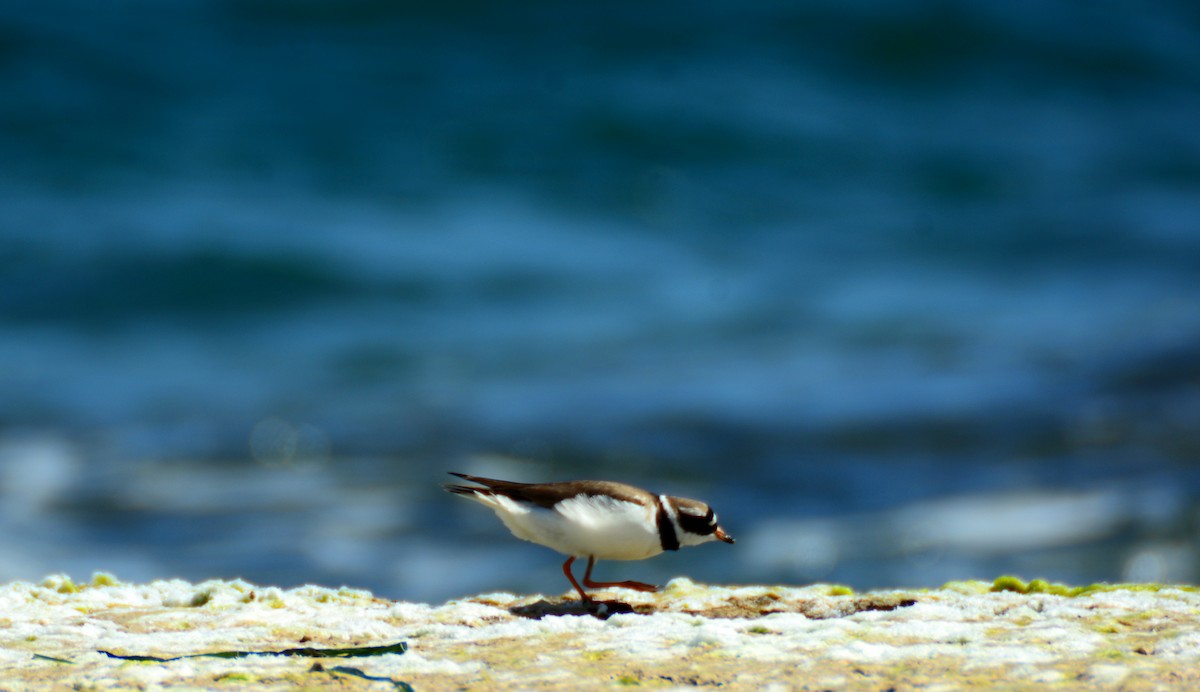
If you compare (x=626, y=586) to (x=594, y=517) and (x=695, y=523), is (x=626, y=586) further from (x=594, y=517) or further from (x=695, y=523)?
(x=695, y=523)

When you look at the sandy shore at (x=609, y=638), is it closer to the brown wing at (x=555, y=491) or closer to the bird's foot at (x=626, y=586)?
the bird's foot at (x=626, y=586)

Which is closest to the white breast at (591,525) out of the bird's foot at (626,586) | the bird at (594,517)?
the bird at (594,517)

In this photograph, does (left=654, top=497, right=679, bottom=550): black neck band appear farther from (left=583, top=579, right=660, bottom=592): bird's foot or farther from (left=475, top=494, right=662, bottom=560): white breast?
A: (left=583, top=579, right=660, bottom=592): bird's foot

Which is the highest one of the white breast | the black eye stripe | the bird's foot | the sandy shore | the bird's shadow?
the black eye stripe

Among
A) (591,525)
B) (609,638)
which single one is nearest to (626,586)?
(591,525)


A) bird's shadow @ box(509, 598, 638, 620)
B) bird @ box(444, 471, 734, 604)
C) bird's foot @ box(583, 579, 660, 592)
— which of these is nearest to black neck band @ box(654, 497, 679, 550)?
bird @ box(444, 471, 734, 604)

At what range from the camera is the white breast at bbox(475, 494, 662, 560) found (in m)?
4.48

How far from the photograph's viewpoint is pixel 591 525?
14.7 ft

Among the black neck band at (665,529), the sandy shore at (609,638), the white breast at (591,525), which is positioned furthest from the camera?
the black neck band at (665,529)

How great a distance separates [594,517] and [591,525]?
0.11 feet

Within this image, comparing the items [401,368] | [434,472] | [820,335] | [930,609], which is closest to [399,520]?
[434,472]

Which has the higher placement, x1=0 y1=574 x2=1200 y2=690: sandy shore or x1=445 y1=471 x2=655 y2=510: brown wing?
x1=445 y1=471 x2=655 y2=510: brown wing

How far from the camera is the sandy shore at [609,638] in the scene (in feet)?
9.26

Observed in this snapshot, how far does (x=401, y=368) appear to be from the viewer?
46.2ft
